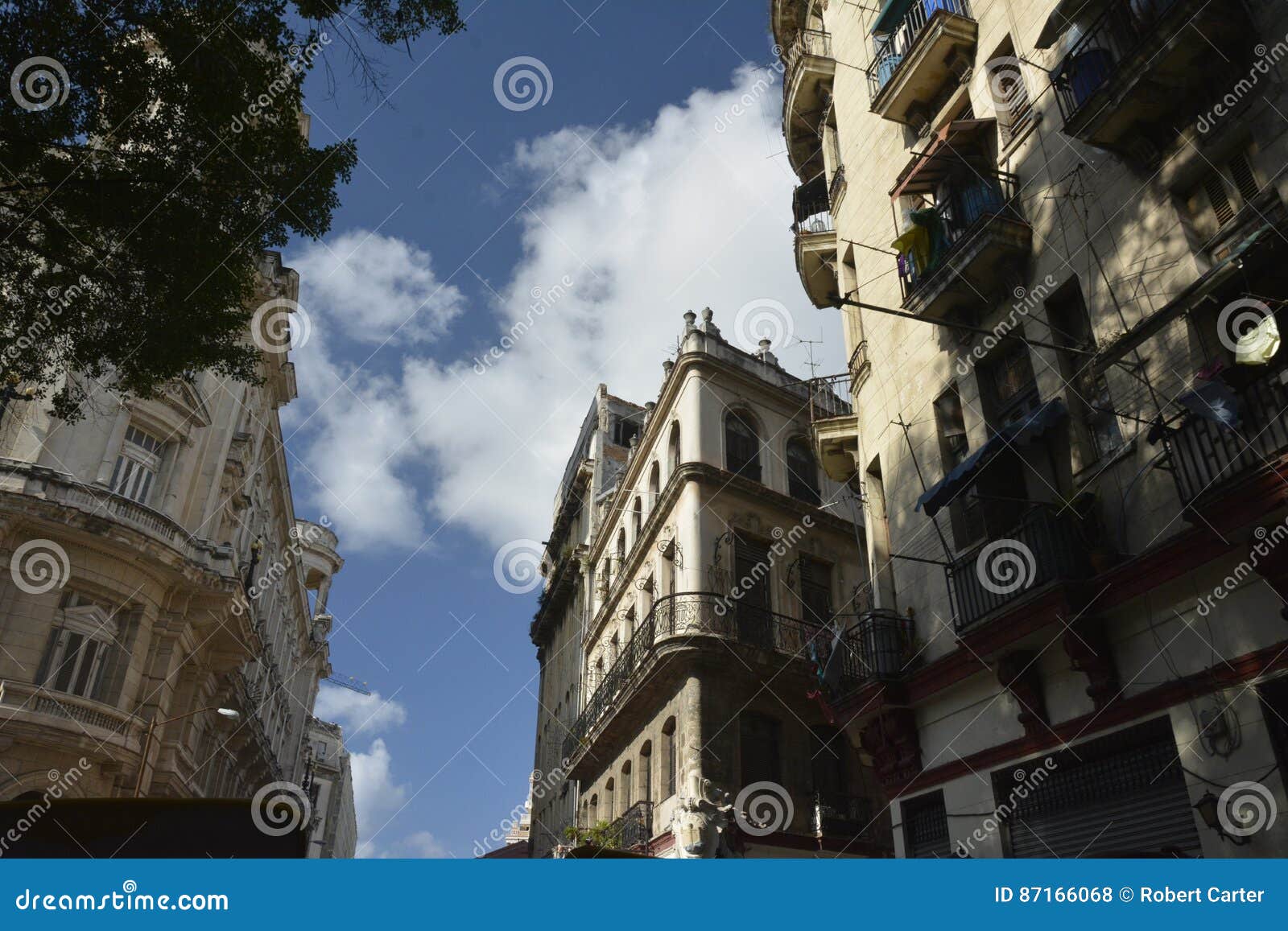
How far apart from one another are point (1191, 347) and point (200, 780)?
3310cm

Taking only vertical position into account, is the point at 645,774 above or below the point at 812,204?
below

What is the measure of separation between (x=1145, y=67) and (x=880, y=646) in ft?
28.8

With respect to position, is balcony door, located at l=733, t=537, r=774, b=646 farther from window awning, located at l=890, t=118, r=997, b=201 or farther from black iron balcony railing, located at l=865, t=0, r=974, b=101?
black iron balcony railing, located at l=865, t=0, r=974, b=101

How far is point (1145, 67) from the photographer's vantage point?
35.2 feet

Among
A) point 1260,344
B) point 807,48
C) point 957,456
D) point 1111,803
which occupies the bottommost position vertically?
point 1111,803

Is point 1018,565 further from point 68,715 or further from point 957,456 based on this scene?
point 68,715

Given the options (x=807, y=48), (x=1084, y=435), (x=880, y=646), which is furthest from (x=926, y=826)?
(x=807, y=48)

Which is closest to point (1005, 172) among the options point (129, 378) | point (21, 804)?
point (129, 378)

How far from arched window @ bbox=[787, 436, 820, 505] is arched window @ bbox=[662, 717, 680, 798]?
8.19 meters

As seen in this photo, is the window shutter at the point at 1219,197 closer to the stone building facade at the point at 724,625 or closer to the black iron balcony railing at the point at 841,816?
the stone building facade at the point at 724,625

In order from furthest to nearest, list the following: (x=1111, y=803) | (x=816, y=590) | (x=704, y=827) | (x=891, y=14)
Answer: (x=816, y=590), (x=891, y=14), (x=704, y=827), (x=1111, y=803)

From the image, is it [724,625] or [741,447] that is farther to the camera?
[741,447]

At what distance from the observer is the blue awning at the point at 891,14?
16922mm

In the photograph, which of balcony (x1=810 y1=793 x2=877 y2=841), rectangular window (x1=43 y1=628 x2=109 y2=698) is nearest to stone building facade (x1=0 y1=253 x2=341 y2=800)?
rectangular window (x1=43 y1=628 x2=109 y2=698)
